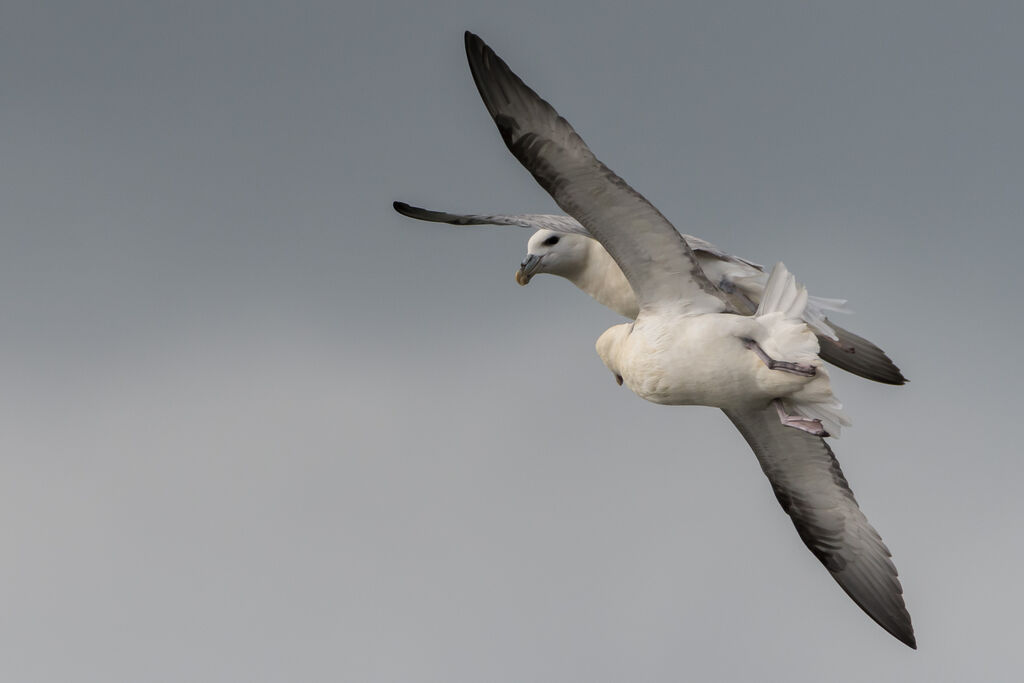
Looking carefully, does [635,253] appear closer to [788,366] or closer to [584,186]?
[584,186]

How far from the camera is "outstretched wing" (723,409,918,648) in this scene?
12.9 m

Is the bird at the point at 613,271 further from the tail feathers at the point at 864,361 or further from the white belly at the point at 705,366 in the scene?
the white belly at the point at 705,366

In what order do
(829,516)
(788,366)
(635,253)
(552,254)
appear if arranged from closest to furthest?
(788,366)
(635,253)
(829,516)
(552,254)

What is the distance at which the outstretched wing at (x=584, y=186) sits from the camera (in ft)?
34.1

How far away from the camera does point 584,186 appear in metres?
10.6

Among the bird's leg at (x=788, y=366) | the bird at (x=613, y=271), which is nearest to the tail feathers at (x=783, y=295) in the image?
the bird's leg at (x=788, y=366)

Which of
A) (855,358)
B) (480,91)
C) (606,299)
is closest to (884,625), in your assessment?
(855,358)

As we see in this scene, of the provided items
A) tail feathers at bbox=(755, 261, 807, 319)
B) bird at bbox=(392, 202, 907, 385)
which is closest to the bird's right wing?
bird at bbox=(392, 202, 907, 385)

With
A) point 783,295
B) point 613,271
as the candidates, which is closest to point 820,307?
point 783,295

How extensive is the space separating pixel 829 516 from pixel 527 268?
3.17 m

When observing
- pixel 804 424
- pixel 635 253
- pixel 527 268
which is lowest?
pixel 804 424

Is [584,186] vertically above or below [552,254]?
below

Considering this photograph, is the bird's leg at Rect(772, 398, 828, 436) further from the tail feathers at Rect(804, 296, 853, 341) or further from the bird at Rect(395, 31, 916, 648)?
the tail feathers at Rect(804, 296, 853, 341)

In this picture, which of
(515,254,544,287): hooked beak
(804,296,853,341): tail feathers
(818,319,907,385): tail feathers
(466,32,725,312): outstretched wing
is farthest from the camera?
(515,254,544,287): hooked beak
